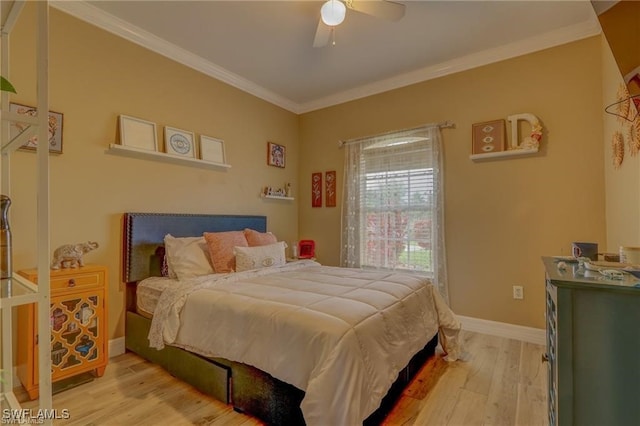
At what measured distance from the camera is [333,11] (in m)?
2.02

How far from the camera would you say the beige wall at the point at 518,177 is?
2615 millimetres

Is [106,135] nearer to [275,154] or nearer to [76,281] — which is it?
[76,281]

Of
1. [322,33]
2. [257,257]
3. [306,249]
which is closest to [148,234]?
[257,257]

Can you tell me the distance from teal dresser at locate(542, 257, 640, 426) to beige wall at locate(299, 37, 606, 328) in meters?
2.07

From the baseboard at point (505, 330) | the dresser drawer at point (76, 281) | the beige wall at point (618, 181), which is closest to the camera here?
the beige wall at point (618, 181)

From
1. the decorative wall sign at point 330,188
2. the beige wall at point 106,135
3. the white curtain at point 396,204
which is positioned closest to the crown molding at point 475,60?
the white curtain at point 396,204

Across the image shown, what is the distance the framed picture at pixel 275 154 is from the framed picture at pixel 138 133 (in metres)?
1.51

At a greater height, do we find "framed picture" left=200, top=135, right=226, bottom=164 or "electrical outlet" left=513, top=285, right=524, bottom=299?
"framed picture" left=200, top=135, right=226, bottom=164

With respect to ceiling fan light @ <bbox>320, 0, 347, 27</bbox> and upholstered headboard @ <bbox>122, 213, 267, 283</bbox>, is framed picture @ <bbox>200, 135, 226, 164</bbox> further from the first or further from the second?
ceiling fan light @ <bbox>320, 0, 347, 27</bbox>

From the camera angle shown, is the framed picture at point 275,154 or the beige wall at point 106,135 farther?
the framed picture at point 275,154

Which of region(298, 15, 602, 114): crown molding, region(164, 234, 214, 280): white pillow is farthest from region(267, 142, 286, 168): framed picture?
region(164, 234, 214, 280): white pillow

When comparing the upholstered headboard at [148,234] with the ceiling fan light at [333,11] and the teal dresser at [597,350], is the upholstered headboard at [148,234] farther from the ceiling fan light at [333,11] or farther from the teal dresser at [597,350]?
the teal dresser at [597,350]

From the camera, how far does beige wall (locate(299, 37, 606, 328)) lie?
2.62 metres

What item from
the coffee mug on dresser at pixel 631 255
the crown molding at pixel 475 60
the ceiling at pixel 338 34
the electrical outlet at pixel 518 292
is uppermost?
the ceiling at pixel 338 34
